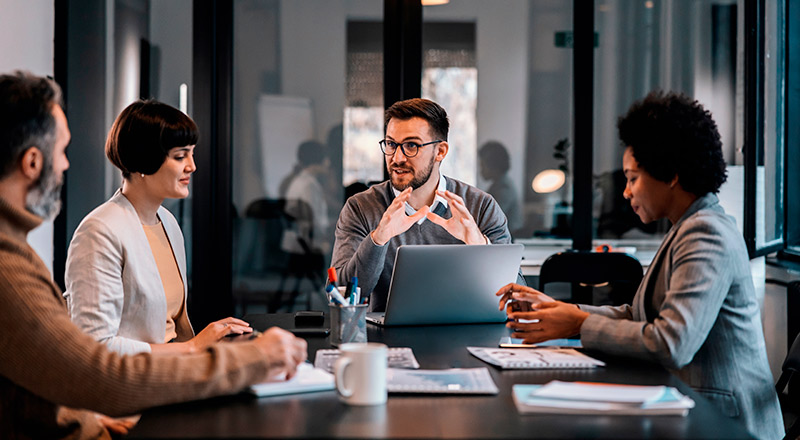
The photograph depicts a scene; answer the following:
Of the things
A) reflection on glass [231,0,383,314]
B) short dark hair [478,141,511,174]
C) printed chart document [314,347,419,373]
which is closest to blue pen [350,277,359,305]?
printed chart document [314,347,419,373]

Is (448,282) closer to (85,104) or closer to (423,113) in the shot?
(423,113)

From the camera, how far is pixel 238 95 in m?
4.51

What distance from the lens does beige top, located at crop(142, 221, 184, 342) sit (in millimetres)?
2271

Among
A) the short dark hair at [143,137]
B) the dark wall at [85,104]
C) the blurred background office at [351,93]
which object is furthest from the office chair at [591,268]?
the dark wall at [85,104]

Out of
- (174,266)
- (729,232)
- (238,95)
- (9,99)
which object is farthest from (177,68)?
(729,232)

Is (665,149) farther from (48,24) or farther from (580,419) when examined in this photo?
(48,24)

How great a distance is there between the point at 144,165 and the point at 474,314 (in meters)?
1.04

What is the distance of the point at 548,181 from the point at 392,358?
10.0ft

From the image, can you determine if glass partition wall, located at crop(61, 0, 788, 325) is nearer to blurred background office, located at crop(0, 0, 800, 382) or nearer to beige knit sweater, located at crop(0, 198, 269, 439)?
blurred background office, located at crop(0, 0, 800, 382)

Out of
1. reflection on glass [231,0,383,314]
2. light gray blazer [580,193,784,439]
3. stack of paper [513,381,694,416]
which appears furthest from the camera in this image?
reflection on glass [231,0,383,314]

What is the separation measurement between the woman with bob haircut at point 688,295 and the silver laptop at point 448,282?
0.25 meters

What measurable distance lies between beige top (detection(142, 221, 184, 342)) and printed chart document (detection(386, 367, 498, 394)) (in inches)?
37.2

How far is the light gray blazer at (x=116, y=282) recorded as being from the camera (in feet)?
6.13

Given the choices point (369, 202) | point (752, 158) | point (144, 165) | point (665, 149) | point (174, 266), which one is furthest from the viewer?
point (752, 158)
